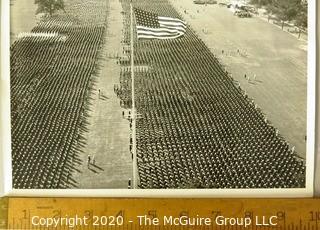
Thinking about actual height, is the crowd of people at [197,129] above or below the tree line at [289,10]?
below

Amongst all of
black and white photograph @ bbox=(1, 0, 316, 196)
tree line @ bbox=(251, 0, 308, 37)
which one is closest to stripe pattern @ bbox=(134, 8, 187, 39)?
black and white photograph @ bbox=(1, 0, 316, 196)

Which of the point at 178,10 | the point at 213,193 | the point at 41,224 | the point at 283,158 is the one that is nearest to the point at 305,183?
the point at 283,158

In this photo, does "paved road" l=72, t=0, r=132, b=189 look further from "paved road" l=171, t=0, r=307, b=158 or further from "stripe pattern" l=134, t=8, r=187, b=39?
"paved road" l=171, t=0, r=307, b=158

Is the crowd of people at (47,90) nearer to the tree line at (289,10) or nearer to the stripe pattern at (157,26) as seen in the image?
the stripe pattern at (157,26)

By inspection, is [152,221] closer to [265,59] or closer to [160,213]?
[160,213]

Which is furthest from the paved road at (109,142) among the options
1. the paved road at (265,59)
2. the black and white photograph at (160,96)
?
the paved road at (265,59)

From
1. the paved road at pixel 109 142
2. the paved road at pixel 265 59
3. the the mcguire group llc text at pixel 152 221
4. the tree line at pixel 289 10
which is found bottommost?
the the mcguire group llc text at pixel 152 221

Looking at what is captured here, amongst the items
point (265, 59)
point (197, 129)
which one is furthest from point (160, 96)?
point (265, 59)
